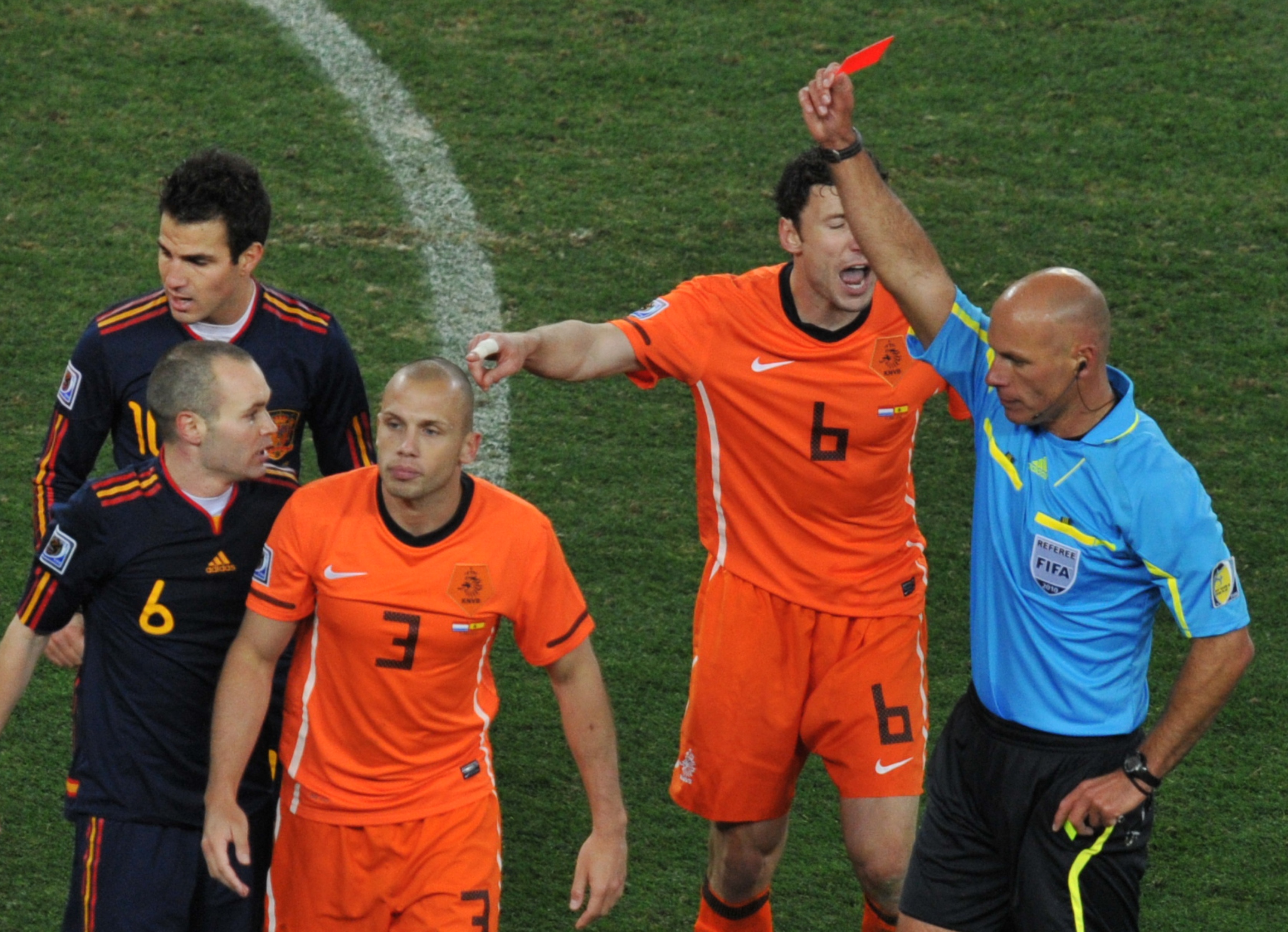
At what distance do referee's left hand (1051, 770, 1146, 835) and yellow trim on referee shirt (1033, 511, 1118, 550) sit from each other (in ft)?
1.63

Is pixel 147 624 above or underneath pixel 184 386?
underneath

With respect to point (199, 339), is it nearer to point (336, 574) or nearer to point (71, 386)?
point (71, 386)

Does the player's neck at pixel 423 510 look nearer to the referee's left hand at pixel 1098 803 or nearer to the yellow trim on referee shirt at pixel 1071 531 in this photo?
the yellow trim on referee shirt at pixel 1071 531

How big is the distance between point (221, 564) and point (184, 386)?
1.37 feet

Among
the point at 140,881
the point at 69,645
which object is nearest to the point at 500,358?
the point at 69,645

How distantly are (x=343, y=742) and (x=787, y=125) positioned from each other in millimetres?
5223

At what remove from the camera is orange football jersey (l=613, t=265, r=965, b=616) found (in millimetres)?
4633

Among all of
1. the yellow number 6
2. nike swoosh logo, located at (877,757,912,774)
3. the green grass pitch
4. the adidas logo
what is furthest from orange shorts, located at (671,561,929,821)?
the yellow number 6

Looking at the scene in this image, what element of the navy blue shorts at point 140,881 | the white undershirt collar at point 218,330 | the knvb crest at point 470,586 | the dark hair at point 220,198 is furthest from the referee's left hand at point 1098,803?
the dark hair at point 220,198

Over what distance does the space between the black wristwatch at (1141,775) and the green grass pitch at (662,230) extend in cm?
152

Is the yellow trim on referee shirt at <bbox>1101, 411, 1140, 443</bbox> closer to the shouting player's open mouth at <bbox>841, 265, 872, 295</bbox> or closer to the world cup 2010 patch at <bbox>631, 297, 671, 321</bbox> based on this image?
the shouting player's open mouth at <bbox>841, 265, 872, 295</bbox>

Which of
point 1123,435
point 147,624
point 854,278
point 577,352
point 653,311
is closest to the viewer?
point 1123,435

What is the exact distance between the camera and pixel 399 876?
4031mm

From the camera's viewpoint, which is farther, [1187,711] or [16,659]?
[16,659]
